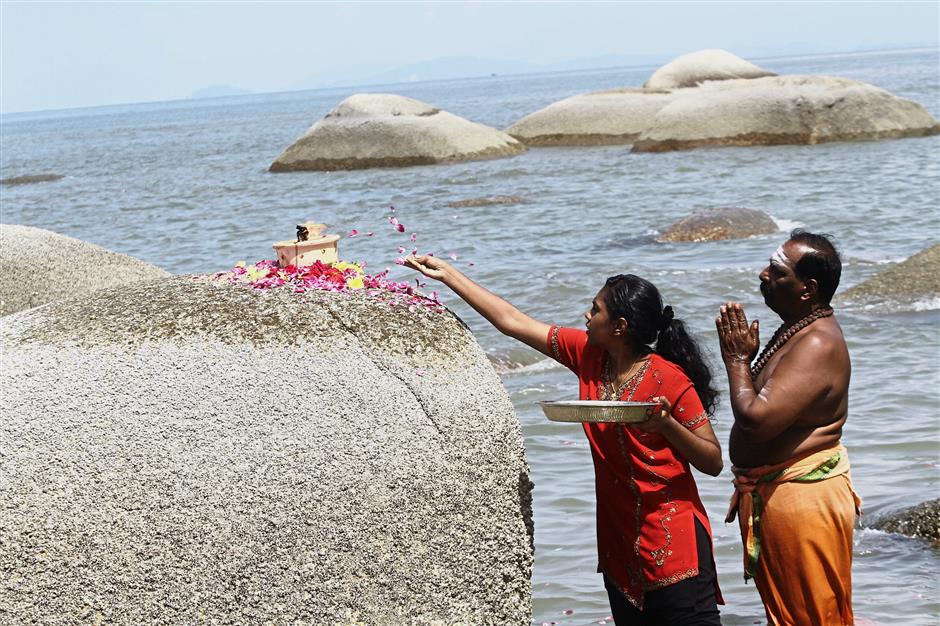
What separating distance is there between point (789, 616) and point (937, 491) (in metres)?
3.40

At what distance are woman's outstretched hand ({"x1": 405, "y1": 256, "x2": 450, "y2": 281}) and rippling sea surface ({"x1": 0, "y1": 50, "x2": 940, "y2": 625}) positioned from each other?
2.09 meters

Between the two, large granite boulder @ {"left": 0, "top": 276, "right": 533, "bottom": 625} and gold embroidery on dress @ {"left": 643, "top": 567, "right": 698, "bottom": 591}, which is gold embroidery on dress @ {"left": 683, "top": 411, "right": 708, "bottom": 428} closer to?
gold embroidery on dress @ {"left": 643, "top": 567, "right": 698, "bottom": 591}

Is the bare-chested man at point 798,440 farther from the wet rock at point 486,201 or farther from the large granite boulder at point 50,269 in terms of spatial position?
the wet rock at point 486,201

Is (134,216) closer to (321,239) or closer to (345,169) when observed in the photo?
(345,169)

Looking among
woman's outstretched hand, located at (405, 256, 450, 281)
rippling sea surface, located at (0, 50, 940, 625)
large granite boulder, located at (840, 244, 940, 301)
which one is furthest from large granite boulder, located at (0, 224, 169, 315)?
large granite boulder, located at (840, 244, 940, 301)

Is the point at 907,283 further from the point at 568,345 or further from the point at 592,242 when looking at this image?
the point at 568,345

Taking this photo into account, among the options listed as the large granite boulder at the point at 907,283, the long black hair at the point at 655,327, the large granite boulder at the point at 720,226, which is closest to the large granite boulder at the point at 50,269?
the long black hair at the point at 655,327

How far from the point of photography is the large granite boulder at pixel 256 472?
393cm

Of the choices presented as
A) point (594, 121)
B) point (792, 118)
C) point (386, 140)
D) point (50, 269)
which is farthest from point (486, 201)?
point (50, 269)

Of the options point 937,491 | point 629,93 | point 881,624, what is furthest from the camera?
point 629,93

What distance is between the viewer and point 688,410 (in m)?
3.88

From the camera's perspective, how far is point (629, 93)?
3744cm

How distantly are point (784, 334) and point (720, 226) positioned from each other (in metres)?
12.7

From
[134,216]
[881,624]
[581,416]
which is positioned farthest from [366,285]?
[134,216]
